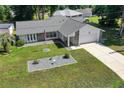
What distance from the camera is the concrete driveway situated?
18.3 meters

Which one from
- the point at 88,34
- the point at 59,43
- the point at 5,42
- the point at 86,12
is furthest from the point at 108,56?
the point at 86,12

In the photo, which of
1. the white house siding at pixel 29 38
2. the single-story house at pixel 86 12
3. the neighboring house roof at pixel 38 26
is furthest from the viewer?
the single-story house at pixel 86 12

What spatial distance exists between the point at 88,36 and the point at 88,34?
15.0 inches

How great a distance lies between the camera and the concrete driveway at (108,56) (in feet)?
60.1

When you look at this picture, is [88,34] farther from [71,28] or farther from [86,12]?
[86,12]

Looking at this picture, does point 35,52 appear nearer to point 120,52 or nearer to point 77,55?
point 77,55

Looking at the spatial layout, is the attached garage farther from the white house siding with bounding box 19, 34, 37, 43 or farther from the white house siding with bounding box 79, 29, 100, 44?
the white house siding with bounding box 19, 34, 37, 43

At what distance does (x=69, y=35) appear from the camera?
26016 millimetres

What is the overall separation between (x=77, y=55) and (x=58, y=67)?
4.50 meters

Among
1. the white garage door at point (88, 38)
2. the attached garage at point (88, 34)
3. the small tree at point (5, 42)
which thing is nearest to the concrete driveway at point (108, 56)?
the white garage door at point (88, 38)

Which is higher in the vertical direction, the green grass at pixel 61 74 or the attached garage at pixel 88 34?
the attached garage at pixel 88 34

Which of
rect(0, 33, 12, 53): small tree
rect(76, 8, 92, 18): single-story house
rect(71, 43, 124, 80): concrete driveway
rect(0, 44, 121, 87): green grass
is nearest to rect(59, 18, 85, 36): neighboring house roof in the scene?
rect(71, 43, 124, 80): concrete driveway

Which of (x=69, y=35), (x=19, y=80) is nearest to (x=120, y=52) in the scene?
(x=69, y=35)

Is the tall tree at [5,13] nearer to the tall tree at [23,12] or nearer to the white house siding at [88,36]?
the tall tree at [23,12]
